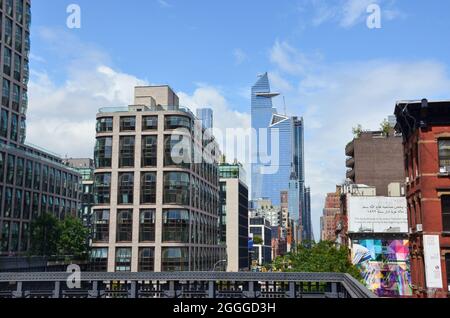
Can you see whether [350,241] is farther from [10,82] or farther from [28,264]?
[10,82]

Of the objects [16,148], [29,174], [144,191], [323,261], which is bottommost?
[323,261]

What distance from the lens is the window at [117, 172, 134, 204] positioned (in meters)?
60.4

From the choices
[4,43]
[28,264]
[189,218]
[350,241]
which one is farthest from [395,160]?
[4,43]

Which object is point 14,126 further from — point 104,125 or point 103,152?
point 103,152

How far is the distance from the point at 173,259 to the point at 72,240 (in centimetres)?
2514

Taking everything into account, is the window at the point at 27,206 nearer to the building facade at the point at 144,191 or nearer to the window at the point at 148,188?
the building facade at the point at 144,191

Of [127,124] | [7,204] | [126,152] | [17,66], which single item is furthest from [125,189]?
[17,66]

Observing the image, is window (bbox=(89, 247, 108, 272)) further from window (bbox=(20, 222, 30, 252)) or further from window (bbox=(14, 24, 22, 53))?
window (bbox=(14, 24, 22, 53))

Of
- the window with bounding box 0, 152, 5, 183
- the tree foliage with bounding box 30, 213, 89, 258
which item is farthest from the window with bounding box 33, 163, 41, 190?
the window with bounding box 0, 152, 5, 183

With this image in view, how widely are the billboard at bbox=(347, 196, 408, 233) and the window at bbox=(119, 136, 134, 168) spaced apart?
2968 cm

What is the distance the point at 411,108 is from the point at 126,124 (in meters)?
43.3

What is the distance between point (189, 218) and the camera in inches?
2441

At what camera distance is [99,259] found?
58.4m
